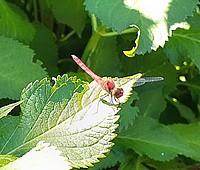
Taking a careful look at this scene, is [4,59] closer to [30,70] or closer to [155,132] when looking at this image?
[30,70]

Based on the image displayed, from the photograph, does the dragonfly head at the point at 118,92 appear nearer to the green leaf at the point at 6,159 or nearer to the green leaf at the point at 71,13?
the green leaf at the point at 6,159

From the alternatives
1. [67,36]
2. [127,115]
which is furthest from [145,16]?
[67,36]

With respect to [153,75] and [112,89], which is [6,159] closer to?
[112,89]

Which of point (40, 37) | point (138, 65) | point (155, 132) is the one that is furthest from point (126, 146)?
point (40, 37)

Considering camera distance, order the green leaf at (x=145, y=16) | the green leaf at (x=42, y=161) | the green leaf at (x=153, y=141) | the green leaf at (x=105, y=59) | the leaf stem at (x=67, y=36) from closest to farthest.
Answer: the green leaf at (x=42, y=161)
the green leaf at (x=145, y=16)
the green leaf at (x=153, y=141)
the green leaf at (x=105, y=59)
the leaf stem at (x=67, y=36)

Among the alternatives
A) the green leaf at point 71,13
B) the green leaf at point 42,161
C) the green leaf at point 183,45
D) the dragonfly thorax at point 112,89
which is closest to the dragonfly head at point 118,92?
the dragonfly thorax at point 112,89

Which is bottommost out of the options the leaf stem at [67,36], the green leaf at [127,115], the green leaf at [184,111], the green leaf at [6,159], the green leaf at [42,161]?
the green leaf at [184,111]
